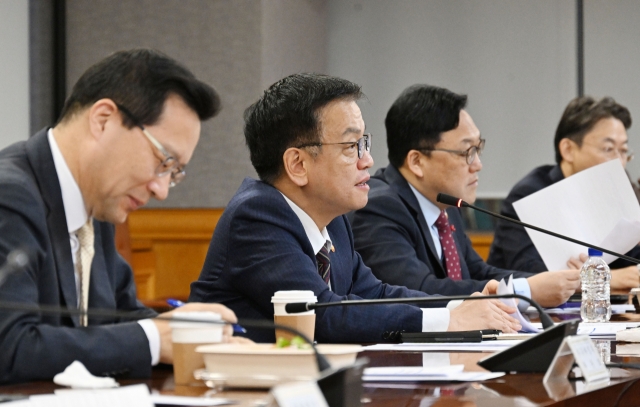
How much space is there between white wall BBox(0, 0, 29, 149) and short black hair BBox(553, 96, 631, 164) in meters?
2.79

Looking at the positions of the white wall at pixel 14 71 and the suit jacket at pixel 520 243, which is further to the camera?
the white wall at pixel 14 71

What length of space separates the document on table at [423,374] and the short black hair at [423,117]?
178 cm

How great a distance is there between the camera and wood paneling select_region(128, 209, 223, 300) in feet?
16.6

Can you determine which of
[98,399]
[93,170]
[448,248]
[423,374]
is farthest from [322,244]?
[98,399]

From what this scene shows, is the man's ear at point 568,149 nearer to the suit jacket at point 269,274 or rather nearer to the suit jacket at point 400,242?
the suit jacket at point 400,242

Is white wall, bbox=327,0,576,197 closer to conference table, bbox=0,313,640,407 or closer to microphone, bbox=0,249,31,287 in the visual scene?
conference table, bbox=0,313,640,407

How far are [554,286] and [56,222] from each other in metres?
1.58

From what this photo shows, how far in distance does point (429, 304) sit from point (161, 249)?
299 centimetres

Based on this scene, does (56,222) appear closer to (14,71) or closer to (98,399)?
(98,399)

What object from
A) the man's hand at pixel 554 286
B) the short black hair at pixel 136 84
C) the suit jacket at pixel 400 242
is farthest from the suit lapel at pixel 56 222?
the man's hand at pixel 554 286

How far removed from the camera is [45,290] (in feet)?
5.08

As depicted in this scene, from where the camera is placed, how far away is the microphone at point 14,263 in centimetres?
143

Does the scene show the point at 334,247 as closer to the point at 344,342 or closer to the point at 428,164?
the point at 344,342

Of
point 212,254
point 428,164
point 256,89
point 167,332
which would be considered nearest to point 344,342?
point 212,254
